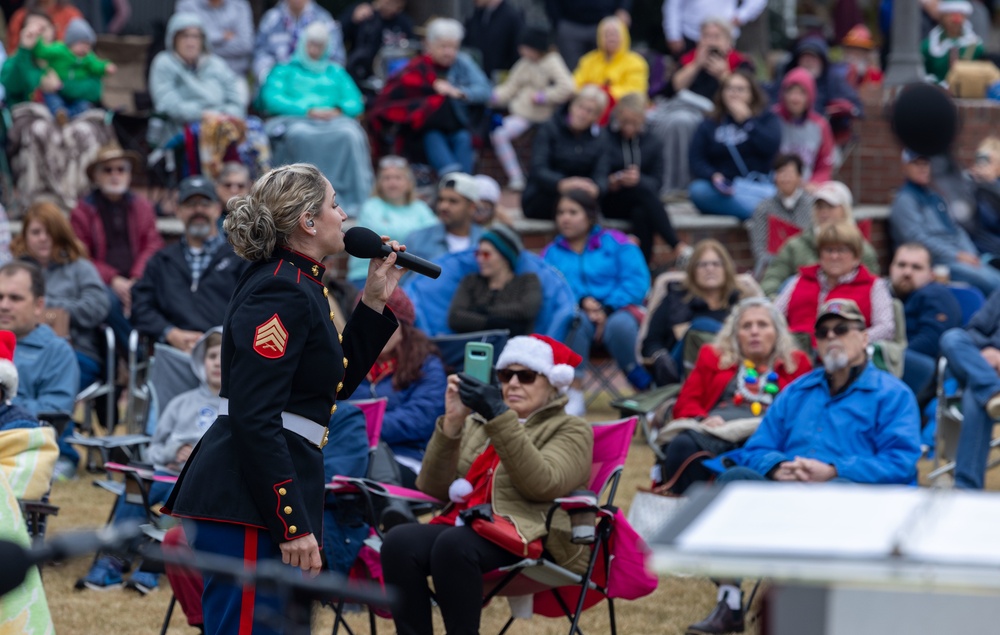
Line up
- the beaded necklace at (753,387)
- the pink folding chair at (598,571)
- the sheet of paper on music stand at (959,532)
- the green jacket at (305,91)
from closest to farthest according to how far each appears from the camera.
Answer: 1. the sheet of paper on music stand at (959,532)
2. the pink folding chair at (598,571)
3. the beaded necklace at (753,387)
4. the green jacket at (305,91)

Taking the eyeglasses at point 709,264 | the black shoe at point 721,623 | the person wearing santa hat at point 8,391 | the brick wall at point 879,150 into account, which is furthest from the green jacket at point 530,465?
the brick wall at point 879,150

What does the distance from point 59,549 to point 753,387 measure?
5.06 meters

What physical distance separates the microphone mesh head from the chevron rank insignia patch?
0.29m

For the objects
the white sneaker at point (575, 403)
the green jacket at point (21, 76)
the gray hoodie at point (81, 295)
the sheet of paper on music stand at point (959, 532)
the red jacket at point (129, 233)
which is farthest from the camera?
the green jacket at point (21, 76)

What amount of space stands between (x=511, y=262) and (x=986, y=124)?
7.39m

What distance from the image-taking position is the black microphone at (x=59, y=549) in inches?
77.7

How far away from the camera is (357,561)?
216 inches

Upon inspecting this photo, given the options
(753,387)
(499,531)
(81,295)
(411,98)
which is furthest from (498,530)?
(411,98)

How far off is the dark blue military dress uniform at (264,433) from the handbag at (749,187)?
337 inches

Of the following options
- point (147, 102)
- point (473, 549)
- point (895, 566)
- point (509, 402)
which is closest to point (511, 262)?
point (509, 402)

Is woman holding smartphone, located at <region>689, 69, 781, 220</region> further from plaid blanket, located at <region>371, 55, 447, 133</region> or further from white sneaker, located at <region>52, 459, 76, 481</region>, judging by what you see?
white sneaker, located at <region>52, 459, 76, 481</region>

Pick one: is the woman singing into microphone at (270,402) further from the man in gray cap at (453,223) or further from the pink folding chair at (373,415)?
the man in gray cap at (453,223)

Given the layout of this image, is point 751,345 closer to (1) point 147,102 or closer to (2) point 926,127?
(2) point 926,127

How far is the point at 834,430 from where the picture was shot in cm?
589
